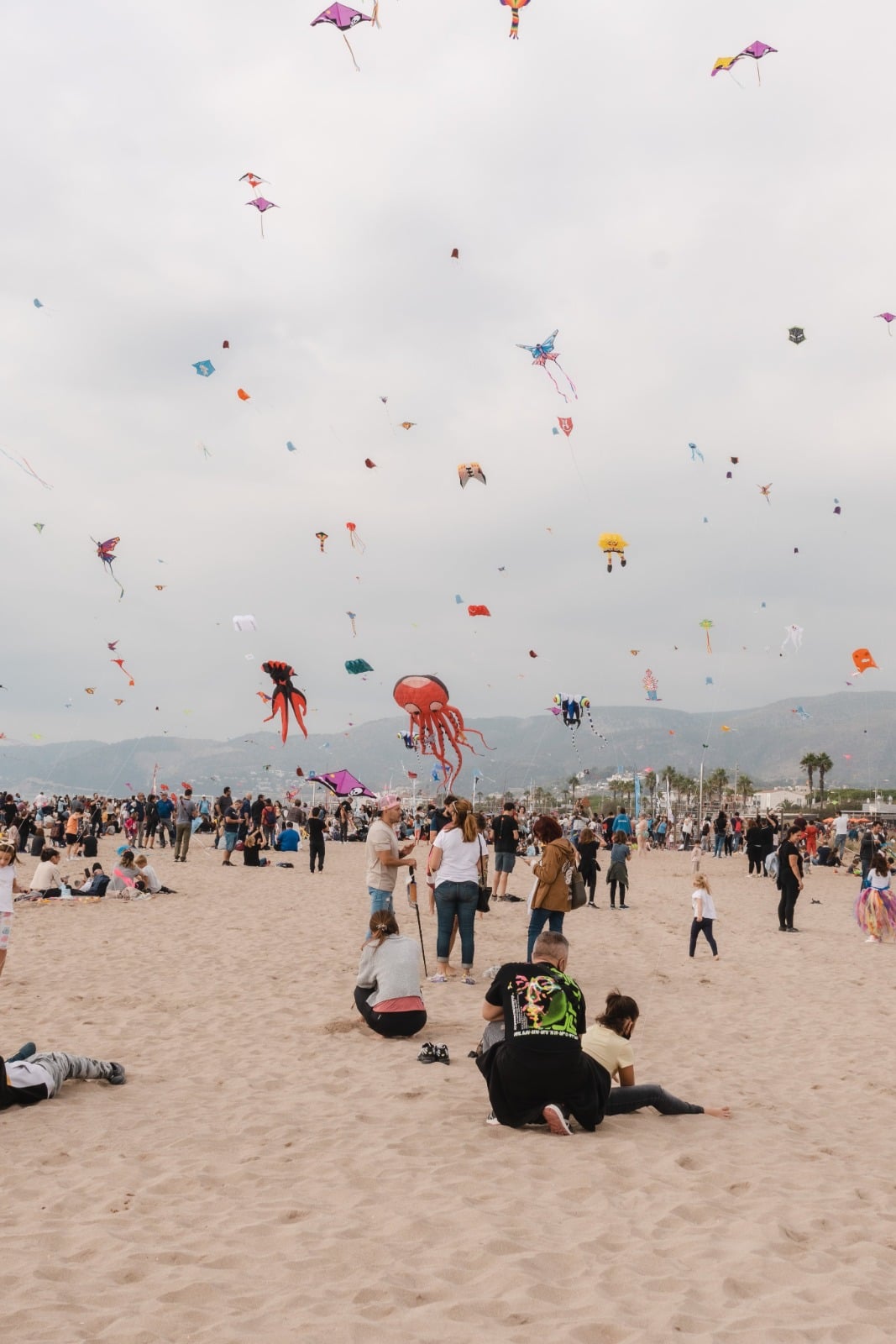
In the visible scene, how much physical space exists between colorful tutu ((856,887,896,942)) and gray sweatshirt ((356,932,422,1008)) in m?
9.71

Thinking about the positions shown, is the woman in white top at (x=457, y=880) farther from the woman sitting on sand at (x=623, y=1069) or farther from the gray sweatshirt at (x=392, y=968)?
the woman sitting on sand at (x=623, y=1069)

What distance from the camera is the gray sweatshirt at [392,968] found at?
7410 millimetres

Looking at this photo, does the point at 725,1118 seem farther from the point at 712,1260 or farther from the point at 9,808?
the point at 9,808

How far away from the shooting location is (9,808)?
91.6 ft

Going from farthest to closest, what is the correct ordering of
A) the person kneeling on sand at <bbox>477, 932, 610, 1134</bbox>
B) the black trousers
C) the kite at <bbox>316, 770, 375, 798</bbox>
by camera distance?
the kite at <bbox>316, 770, 375, 798</bbox> → the black trousers → the person kneeling on sand at <bbox>477, 932, 610, 1134</bbox>

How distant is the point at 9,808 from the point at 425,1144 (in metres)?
25.9

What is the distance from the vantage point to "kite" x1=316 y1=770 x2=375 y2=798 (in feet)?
103

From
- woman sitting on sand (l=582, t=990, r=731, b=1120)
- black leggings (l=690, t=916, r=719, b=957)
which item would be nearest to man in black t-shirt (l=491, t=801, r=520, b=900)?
black leggings (l=690, t=916, r=719, b=957)

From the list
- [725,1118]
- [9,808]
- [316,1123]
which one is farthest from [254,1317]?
[9,808]

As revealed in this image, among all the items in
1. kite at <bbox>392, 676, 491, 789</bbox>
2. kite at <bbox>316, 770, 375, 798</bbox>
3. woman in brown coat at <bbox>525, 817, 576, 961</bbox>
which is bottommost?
woman in brown coat at <bbox>525, 817, 576, 961</bbox>

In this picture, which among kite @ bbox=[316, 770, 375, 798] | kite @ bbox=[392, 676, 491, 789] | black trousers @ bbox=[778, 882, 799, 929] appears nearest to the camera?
black trousers @ bbox=[778, 882, 799, 929]

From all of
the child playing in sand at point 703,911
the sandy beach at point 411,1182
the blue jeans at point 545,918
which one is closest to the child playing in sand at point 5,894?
the sandy beach at point 411,1182

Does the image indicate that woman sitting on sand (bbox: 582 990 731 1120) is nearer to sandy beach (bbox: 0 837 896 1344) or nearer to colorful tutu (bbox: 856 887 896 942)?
sandy beach (bbox: 0 837 896 1344)

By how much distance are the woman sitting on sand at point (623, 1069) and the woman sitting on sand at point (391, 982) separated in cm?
187
